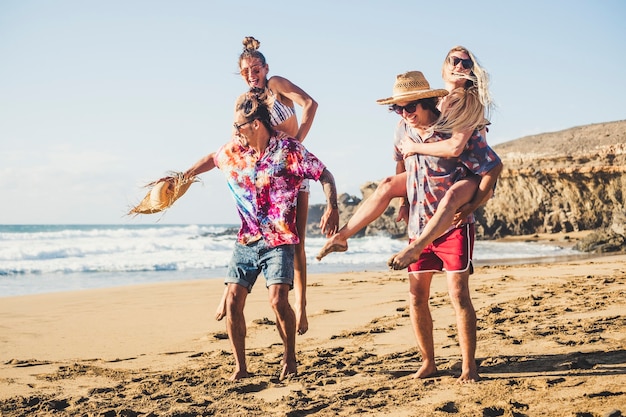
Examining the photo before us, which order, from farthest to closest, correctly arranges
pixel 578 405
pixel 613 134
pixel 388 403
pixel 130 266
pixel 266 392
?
pixel 613 134 < pixel 130 266 < pixel 266 392 < pixel 388 403 < pixel 578 405

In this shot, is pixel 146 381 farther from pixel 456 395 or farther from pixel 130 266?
pixel 130 266

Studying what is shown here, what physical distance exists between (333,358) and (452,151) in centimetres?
199

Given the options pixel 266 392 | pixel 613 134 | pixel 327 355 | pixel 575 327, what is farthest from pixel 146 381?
pixel 613 134

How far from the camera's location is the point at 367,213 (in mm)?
4152

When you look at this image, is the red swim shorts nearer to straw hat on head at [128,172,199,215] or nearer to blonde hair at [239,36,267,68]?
straw hat on head at [128,172,199,215]

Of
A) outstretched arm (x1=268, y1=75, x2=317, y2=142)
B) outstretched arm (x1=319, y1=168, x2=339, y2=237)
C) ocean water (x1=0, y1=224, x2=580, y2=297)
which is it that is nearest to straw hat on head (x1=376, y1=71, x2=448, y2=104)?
outstretched arm (x1=319, y1=168, x2=339, y2=237)

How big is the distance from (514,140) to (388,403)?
3305 cm

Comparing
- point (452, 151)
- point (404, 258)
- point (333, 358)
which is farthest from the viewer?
point (333, 358)

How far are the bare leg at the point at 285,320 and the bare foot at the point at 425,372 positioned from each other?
2.77 feet

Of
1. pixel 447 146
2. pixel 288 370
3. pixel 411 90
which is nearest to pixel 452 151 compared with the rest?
pixel 447 146

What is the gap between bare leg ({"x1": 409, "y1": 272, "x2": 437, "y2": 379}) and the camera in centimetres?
423

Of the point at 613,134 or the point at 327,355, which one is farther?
the point at 613,134

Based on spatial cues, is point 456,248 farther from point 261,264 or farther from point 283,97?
point 283,97

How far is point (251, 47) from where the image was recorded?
4938mm
